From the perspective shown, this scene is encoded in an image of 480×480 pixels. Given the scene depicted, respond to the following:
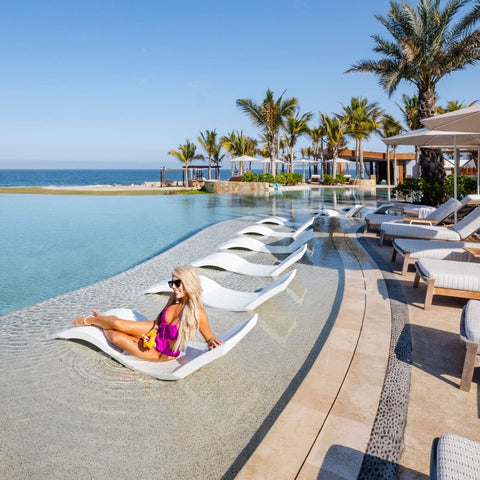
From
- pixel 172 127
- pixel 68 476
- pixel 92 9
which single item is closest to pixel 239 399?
pixel 68 476

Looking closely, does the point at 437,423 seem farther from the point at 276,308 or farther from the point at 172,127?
the point at 172,127

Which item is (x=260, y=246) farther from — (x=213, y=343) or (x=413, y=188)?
(x=413, y=188)

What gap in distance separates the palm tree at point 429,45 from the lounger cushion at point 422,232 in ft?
30.9

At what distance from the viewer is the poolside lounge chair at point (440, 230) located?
6062 mm

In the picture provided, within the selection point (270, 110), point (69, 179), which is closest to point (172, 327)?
point (270, 110)

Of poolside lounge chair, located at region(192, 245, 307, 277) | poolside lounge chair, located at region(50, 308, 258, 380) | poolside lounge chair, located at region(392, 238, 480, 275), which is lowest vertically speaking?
poolside lounge chair, located at region(50, 308, 258, 380)

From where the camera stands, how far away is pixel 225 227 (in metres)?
10.8

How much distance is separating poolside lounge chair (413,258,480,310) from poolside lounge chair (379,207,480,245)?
92.4 inches

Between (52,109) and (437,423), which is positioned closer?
(437,423)

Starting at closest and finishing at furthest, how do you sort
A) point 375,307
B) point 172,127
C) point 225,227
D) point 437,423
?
point 437,423, point 375,307, point 225,227, point 172,127

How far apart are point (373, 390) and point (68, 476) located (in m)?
1.94

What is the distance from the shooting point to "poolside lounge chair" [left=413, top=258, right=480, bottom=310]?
375 cm

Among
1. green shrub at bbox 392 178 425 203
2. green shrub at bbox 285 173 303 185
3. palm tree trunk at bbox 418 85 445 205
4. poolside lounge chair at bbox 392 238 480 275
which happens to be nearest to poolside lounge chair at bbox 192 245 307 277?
poolside lounge chair at bbox 392 238 480 275

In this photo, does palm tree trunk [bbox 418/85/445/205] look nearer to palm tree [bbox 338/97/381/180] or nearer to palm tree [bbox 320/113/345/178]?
palm tree [bbox 338/97/381/180]
